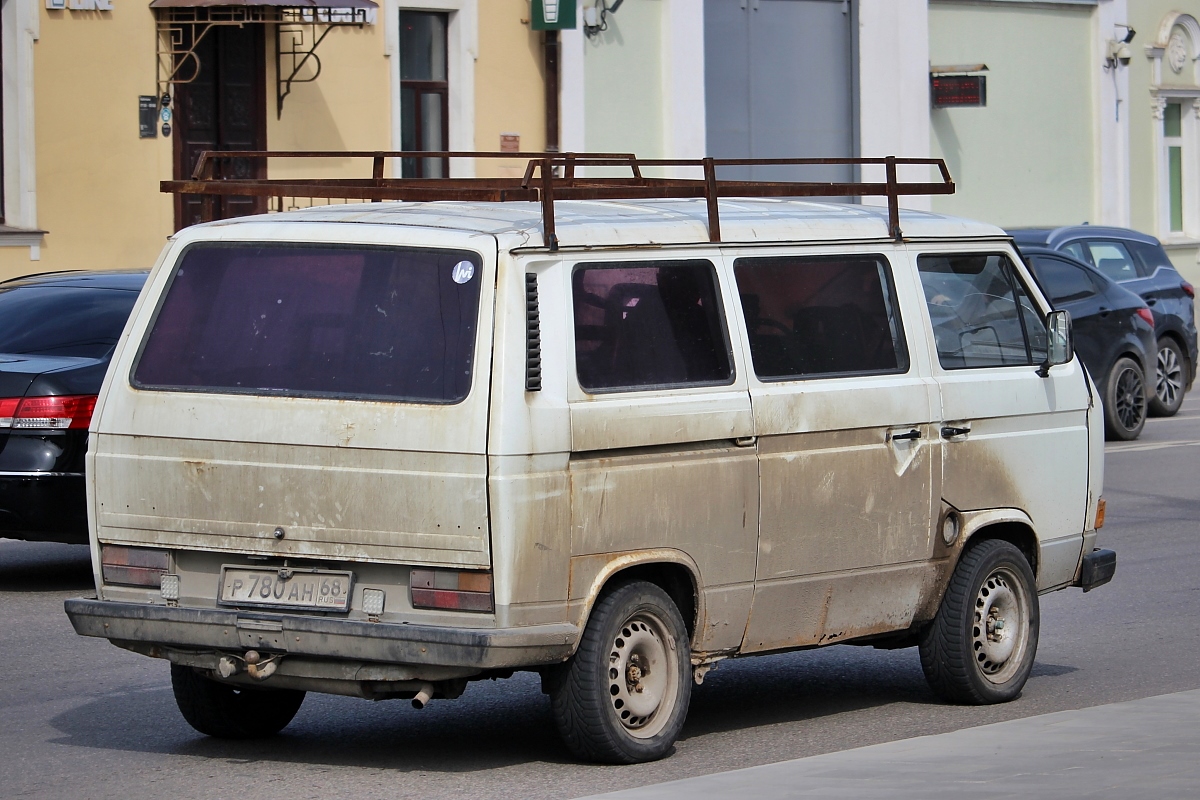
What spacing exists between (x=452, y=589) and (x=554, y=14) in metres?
18.7

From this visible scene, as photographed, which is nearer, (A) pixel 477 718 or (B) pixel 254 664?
(B) pixel 254 664

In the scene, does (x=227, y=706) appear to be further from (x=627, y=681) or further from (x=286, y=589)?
(x=627, y=681)

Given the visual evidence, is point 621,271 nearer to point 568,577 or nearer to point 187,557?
point 568,577

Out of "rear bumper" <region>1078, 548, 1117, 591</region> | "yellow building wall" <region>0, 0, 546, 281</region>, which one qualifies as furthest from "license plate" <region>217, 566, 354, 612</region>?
"yellow building wall" <region>0, 0, 546, 281</region>

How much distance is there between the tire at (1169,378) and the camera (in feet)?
63.8

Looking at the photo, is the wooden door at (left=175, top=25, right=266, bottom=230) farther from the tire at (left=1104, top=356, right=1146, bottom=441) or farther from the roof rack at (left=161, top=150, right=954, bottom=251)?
the roof rack at (left=161, top=150, right=954, bottom=251)

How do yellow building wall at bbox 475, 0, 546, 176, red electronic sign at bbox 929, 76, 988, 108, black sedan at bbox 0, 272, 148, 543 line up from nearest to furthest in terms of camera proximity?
black sedan at bbox 0, 272, 148, 543, yellow building wall at bbox 475, 0, 546, 176, red electronic sign at bbox 929, 76, 988, 108

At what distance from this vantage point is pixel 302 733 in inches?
277

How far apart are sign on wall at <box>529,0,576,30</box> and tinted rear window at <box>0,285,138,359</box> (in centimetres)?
1344

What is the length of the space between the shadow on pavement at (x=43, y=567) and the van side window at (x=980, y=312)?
5120 mm

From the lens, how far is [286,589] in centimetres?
612

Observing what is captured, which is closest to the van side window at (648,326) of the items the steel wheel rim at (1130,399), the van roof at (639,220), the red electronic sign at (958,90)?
the van roof at (639,220)

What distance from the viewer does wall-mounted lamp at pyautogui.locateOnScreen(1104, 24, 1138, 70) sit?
103 feet

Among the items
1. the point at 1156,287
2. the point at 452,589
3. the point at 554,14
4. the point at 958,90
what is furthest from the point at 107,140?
the point at 452,589
